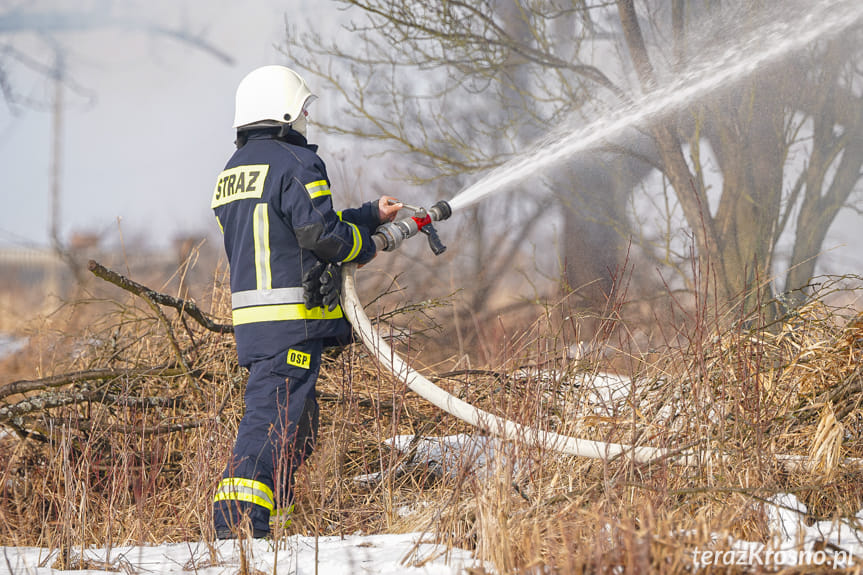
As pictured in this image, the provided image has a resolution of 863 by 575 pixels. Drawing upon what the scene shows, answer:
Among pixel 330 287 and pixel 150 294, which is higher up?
pixel 150 294

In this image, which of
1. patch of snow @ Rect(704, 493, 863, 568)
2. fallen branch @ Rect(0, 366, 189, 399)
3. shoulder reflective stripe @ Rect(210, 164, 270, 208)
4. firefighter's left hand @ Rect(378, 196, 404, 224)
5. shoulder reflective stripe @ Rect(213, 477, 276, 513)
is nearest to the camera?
patch of snow @ Rect(704, 493, 863, 568)

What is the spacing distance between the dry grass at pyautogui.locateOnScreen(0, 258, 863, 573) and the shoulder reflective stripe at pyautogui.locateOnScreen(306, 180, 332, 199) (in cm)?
71

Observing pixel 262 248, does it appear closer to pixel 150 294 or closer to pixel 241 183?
pixel 241 183

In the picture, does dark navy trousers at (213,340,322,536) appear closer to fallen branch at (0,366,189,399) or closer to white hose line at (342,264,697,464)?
white hose line at (342,264,697,464)

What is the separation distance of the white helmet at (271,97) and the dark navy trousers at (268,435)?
3.21 feet

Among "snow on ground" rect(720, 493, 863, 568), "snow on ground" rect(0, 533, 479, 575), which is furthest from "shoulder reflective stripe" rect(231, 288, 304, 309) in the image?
"snow on ground" rect(720, 493, 863, 568)

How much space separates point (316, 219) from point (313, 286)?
279mm

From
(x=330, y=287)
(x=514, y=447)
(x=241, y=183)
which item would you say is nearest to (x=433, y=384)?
(x=330, y=287)

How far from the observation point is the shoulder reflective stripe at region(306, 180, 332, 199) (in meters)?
2.88

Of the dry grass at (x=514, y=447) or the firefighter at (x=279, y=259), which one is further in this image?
the firefighter at (x=279, y=259)

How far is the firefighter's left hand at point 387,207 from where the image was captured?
3.25 meters

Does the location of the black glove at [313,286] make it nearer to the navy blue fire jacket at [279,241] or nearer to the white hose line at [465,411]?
the navy blue fire jacket at [279,241]

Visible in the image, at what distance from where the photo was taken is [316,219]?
283 cm

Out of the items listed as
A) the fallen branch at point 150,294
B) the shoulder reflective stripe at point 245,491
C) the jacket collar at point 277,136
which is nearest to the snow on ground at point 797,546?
the shoulder reflective stripe at point 245,491
